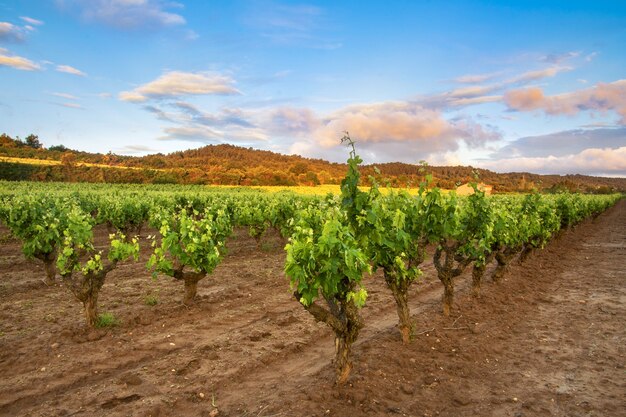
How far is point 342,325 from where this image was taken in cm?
589

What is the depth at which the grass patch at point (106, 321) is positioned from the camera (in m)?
8.20

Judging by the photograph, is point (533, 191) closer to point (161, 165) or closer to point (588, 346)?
point (588, 346)

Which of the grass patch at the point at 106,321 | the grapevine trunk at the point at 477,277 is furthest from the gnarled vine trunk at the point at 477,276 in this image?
the grass patch at the point at 106,321

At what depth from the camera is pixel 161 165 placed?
314ft

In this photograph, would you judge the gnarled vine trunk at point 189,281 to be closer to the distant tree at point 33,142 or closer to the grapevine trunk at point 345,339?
the grapevine trunk at point 345,339

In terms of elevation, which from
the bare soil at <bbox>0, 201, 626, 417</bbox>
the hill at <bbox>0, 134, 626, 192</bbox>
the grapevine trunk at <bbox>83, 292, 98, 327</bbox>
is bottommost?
the bare soil at <bbox>0, 201, 626, 417</bbox>

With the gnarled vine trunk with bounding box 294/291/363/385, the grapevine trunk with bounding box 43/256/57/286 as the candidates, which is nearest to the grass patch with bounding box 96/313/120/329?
the grapevine trunk with bounding box 43/256/57/286

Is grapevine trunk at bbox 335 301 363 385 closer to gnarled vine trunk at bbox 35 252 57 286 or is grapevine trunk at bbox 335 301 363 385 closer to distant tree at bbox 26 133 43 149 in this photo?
gnarled vine trunk at bbox 35 252 57 286

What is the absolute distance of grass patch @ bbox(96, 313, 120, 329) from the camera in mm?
8195

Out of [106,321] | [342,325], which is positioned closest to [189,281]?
[106,321]

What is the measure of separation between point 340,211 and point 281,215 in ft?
46.5

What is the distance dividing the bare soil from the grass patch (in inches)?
5.4

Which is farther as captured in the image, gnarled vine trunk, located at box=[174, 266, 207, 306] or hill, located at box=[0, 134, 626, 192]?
hill, located at box=[0, 134, 626, 192]

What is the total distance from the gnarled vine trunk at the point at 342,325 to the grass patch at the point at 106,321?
4551 mm
